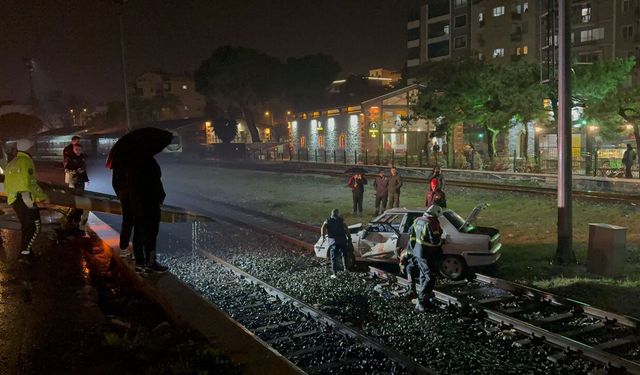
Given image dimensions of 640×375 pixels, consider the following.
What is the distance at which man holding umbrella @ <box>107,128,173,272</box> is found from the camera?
636 cm

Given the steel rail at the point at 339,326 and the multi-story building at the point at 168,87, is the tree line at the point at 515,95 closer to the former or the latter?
the steel rail at the point at 339,326

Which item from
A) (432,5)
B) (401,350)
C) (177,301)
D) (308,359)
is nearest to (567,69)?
(401,350)

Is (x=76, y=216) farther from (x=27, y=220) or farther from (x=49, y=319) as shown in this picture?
(x=49, y=319)

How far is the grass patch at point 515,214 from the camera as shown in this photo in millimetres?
10555

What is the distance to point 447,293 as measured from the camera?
10164mm

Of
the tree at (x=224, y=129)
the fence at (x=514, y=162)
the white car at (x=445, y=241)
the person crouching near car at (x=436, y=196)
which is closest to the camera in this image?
the white car at (x=445, y=241)

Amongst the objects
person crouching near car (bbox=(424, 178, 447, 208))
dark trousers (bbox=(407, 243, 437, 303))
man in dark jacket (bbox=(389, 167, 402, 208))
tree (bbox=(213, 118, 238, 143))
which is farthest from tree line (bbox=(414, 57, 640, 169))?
tree (bbox=(213, 118, 238, 143))

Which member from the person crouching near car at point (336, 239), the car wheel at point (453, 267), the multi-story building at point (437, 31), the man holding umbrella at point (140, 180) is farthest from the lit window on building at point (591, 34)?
the man holding umbrella at point (140, 180)

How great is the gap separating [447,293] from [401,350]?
3.01m

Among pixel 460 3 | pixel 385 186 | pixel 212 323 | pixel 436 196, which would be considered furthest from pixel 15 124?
pixel 460 3

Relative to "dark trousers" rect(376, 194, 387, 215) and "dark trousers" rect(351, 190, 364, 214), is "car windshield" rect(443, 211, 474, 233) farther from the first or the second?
"dark trousers" rect(351, 190, 364, 214)

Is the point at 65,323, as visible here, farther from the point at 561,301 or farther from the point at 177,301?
the point at 561,301

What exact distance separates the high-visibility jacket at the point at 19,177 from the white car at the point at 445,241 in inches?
234

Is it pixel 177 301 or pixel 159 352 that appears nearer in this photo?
pixel 159 352
